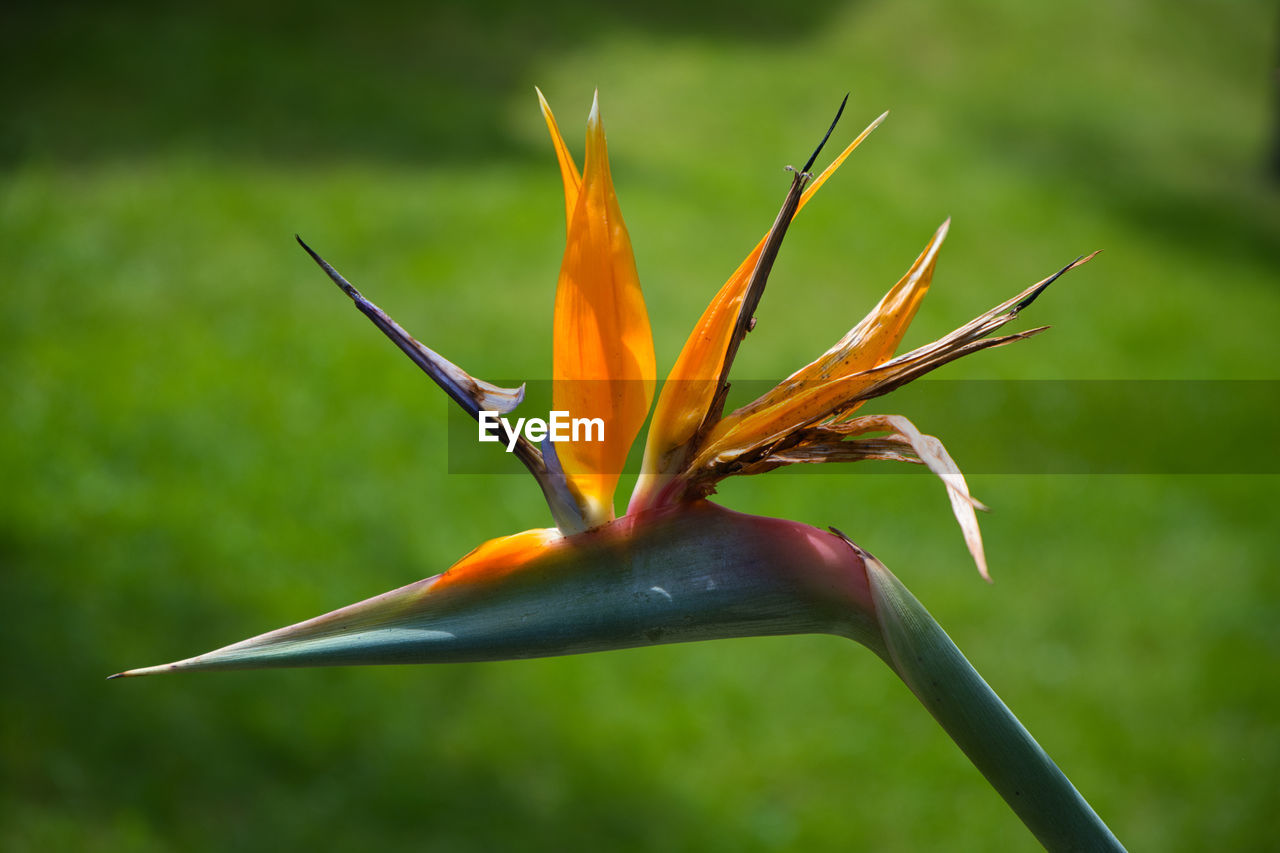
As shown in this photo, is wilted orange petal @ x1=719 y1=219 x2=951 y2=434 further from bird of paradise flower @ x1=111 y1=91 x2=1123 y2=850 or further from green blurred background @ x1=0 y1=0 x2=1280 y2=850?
green blurred background @ x1=0 y1=0 x2=1280 y2=850

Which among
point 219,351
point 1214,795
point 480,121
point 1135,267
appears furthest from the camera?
point 480,121

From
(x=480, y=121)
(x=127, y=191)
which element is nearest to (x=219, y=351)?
(x=127, y=191)

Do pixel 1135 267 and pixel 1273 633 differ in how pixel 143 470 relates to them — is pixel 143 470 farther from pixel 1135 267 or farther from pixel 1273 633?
pixel 1135 267

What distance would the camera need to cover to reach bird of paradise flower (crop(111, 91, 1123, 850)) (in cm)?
41

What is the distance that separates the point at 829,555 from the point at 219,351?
248cm

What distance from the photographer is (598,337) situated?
1.59 feet

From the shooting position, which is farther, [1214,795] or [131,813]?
[1214,795]

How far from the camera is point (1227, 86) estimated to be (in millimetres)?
5031

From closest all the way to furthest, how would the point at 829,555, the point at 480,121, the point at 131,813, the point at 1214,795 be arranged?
1. the point at 829,555
2. the point at 131,813
3. the point at 1214,795
4. the point at 480,121

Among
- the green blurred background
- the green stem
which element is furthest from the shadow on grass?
the green stem

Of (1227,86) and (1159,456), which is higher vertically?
(1227,86)

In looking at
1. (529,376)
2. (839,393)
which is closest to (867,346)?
(839,393)

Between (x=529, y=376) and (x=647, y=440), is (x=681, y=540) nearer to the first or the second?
(x=647, y=440)

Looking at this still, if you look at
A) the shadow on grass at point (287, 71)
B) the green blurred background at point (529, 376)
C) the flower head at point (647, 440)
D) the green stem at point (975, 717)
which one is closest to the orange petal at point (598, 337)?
the flower head at point (647, 440)
